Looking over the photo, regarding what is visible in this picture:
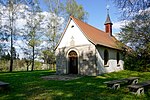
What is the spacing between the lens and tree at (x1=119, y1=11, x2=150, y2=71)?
56.9 ft

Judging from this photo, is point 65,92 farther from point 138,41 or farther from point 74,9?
point 74,9

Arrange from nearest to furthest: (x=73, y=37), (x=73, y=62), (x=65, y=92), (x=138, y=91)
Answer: (x=138, y=91)
(x=65, y=92)
(x=73, y=37)
(x=73, y=62)

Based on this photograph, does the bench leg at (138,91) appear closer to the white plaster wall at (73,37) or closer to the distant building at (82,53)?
the distant building at (82,53)

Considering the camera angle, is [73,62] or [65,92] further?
[73,62]

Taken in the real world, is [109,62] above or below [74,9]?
below

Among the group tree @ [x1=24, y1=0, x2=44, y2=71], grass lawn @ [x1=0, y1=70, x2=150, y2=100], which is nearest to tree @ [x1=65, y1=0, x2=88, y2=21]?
tree @ [x1=24, y1=0, x2=44, y2=71]

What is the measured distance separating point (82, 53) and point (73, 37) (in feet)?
6.78

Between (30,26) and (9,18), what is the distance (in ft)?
14.4

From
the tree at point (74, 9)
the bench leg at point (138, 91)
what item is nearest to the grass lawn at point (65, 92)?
the bench leg at point (138, 91)

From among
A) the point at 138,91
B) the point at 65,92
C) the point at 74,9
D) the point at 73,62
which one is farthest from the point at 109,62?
the point at 74,9

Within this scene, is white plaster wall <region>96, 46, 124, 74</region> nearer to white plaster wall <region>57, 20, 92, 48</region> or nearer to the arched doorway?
white plaster wall <region>57, 20, 92, 48</region>

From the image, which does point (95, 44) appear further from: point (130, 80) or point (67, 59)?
point (130, 80)

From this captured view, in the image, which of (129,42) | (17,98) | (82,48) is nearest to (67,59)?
(82,48)

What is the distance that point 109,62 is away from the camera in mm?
19562
